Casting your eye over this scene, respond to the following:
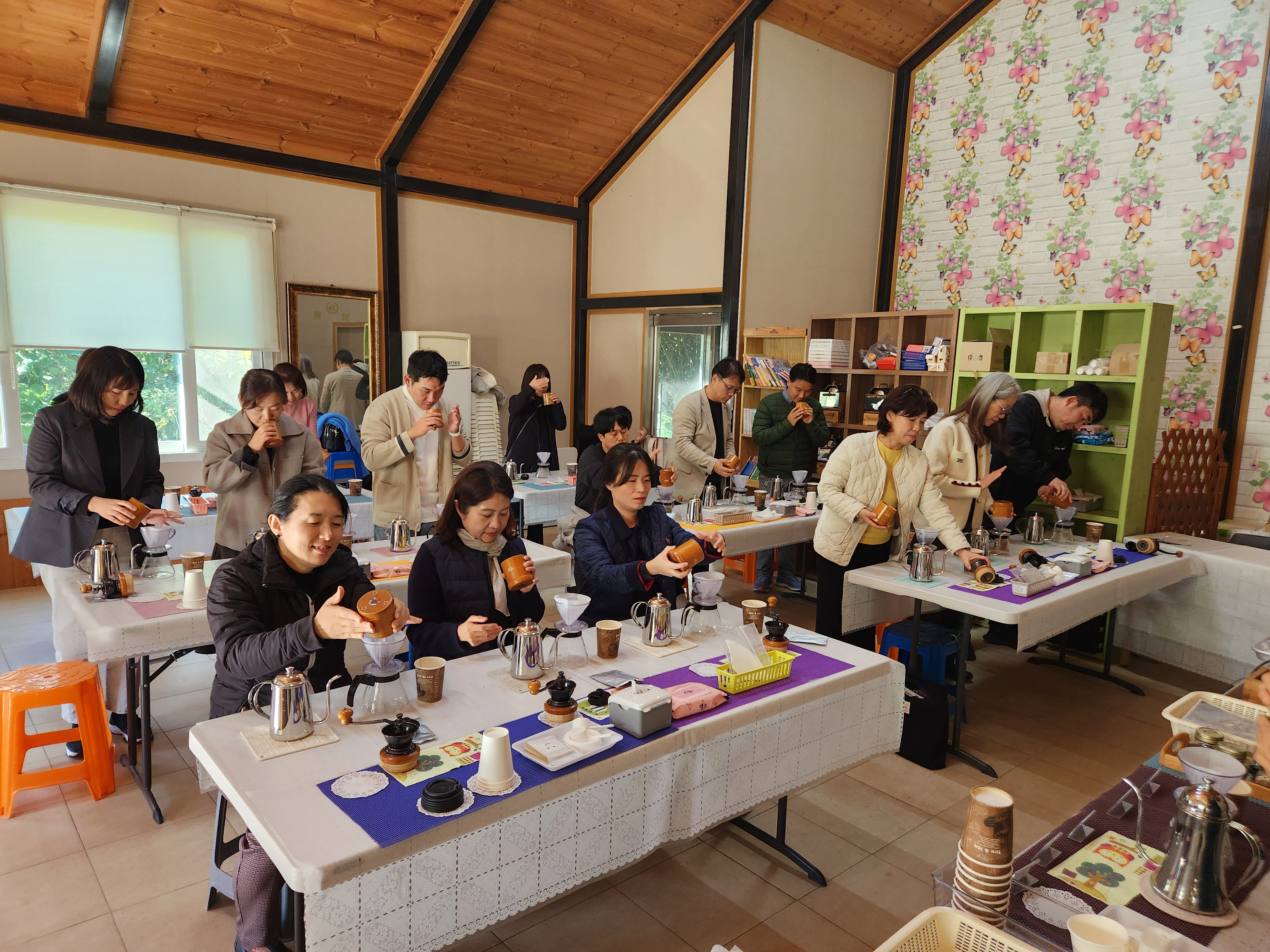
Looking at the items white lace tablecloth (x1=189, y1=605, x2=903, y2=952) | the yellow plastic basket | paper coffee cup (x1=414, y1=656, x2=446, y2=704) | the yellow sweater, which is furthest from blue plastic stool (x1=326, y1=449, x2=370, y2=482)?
the yellow plastic basket

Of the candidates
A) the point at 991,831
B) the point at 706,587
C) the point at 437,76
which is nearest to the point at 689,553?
the point at 706,587

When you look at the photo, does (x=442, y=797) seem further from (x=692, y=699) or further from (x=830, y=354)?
(x=830, y=354)

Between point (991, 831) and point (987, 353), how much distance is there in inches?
187

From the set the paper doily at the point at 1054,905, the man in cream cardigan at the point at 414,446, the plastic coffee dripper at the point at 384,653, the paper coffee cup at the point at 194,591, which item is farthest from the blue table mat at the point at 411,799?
the man in cream cardigan at the point at 414,446

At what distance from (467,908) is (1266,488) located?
5880mm

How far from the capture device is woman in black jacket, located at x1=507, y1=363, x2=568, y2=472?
6352mm

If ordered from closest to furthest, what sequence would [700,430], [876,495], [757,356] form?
[876,495] → [700,430] → [757,356]

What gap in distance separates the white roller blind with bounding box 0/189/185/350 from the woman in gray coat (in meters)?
3.14

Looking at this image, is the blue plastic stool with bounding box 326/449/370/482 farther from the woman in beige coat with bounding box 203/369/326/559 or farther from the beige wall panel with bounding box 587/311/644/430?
the beige wall panel with bounding box 587/311/644/430

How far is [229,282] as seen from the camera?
21.4ft

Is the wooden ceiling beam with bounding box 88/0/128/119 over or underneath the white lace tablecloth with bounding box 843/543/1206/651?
over

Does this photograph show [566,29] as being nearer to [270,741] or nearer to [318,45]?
[318,45]

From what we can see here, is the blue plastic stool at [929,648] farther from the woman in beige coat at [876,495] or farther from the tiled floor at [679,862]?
the tiled floor at [679,862]

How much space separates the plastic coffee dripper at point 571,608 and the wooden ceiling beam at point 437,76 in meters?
5.03
